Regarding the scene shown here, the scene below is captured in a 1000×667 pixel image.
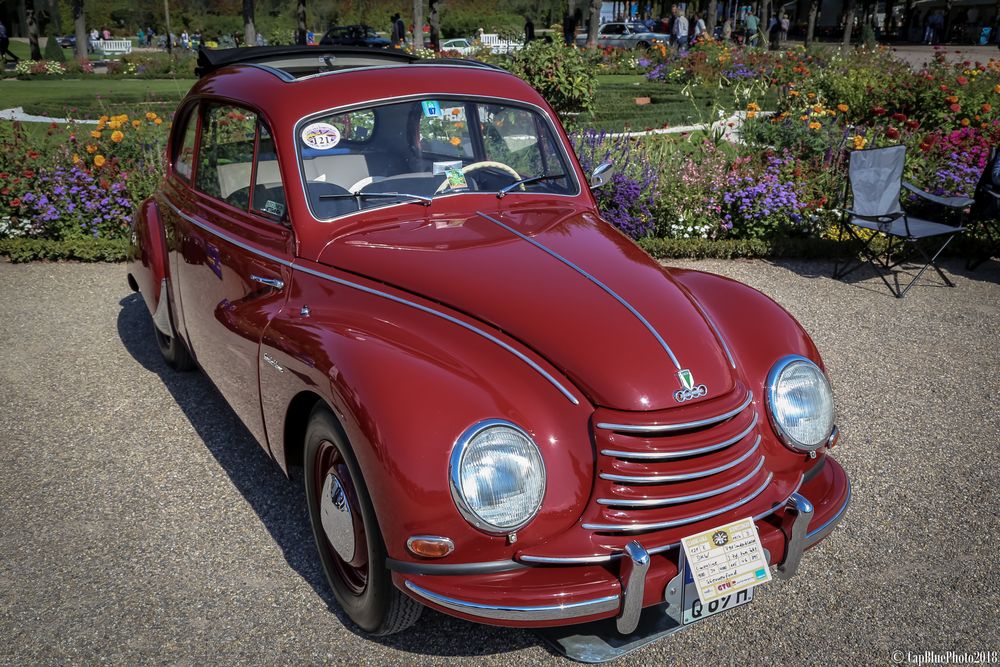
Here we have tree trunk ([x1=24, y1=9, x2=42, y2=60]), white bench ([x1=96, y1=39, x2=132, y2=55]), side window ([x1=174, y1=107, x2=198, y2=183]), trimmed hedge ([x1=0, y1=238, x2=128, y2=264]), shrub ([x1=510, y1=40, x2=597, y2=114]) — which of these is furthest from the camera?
white bench ([x1=96, y1=39, x2=132, y2=55])

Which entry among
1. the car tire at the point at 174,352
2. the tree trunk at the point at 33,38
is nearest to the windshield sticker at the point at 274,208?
the car tire at the point at 174,352

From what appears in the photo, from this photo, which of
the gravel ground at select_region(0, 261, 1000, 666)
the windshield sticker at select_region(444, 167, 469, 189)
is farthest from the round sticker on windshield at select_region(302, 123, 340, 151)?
the gravel ground at select_region(0, 261, 1000, 666)

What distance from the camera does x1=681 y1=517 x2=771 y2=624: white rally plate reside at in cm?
250

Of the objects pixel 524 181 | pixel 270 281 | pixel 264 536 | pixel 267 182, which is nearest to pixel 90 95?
pixel 267 182

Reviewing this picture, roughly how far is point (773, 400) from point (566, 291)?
87cm

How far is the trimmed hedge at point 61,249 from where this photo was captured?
7531 mm

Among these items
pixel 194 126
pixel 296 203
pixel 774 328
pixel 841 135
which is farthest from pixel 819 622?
pixel 841 135

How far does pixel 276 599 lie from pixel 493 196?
202 centimetres

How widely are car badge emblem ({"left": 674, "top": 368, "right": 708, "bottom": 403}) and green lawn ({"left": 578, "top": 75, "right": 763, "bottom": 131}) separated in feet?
A: 32.6

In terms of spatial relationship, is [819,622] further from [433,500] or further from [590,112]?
[590,112]

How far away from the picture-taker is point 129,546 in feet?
11.5

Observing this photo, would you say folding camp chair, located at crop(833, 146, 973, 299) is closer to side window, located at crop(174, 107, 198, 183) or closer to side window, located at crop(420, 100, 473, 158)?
side window, located at crop(420, 100, 473, 158)

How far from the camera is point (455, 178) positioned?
3729 millimetres

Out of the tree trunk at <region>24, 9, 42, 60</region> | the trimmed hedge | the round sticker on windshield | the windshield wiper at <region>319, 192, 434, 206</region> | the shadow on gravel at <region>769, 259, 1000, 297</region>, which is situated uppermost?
the tree trunk at <region>24, 9, 42, 60</region>
